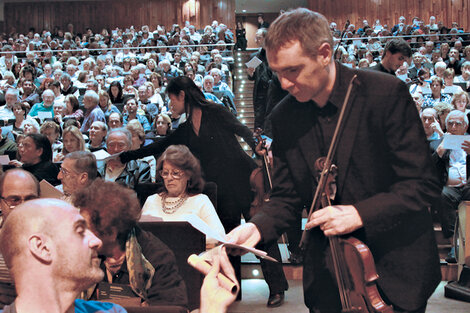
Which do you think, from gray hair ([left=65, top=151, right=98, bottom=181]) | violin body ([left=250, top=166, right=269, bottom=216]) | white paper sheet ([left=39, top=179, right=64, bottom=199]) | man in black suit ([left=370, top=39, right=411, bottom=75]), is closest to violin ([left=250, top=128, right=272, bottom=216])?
violin body ([left=250, top=166, right=269, bottom=216])

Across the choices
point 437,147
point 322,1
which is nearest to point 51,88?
point 437,147

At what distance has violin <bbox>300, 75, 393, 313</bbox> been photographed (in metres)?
1.31

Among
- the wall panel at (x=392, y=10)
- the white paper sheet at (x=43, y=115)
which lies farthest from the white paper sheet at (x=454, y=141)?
the wall panel at (x=392, y=10)

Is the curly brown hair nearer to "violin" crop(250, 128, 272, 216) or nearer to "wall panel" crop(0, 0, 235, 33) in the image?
"violin" crop(250, 128, 272, 216)

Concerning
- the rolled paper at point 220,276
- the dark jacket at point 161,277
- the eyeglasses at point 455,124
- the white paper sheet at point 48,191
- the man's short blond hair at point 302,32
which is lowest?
the dark jacket at point 161,277

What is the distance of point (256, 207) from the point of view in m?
3.73

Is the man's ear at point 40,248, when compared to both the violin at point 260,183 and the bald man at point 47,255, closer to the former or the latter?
the bald man at point 47,255

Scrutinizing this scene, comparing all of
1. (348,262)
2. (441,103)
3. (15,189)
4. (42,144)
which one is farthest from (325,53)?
(441,103)

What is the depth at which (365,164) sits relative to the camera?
4.55ft

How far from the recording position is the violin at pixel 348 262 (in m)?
1.31

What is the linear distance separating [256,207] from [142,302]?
1.71 m

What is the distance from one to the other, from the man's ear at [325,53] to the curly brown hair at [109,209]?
3.74 feet

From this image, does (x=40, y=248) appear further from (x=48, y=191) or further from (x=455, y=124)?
(x=455, y=124)

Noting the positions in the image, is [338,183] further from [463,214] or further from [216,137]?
[463,214]
